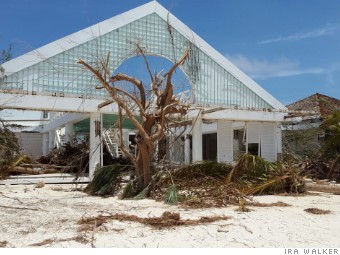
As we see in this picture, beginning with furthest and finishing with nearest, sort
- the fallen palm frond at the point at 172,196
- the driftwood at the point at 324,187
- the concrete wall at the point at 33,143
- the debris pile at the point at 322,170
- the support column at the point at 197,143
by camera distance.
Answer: the concrete wall at the point at 33,143, the support column at the point at 197,143, the debris pile at the point at 322,170, the driftwood at the point at 324,187, the fallen palm frond at the point at 172,196

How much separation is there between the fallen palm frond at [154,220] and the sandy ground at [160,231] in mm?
145

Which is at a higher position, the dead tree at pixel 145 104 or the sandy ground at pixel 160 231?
the dead tree at pixel 145 104

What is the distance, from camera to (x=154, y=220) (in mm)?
6695

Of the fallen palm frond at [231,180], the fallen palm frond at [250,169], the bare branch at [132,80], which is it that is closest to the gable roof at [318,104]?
the fallen palm frond at [231,180]

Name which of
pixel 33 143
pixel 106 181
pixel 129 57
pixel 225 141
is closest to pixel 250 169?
pixel 106 181

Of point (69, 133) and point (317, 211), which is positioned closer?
point (317, 211)

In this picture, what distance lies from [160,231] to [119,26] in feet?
39.5

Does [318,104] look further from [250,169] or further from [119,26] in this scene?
[250,169]

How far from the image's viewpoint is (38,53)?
551 inches

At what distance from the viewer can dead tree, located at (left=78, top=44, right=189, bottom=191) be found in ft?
35.1

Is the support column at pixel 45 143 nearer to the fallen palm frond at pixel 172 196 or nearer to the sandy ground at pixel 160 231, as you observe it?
the sandy ground at pixel 160 231

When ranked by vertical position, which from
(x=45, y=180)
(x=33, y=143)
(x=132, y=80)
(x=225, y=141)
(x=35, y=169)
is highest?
(x=132, y=80)

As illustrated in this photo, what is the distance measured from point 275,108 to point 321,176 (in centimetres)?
490

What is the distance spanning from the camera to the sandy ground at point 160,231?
537 centimetres
